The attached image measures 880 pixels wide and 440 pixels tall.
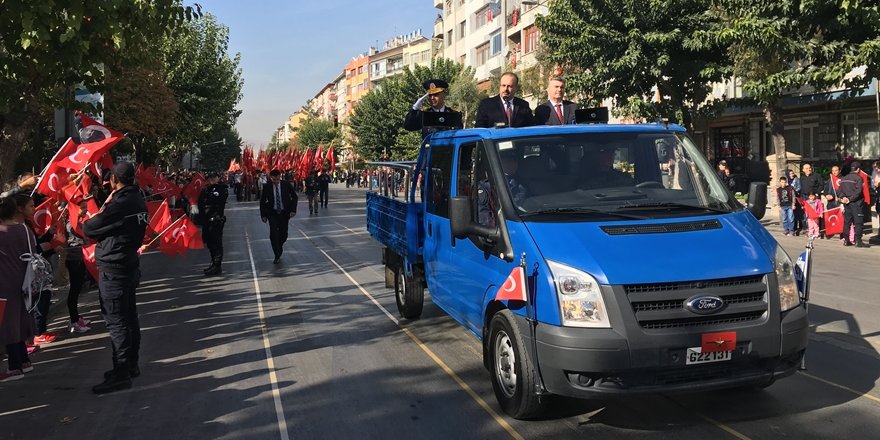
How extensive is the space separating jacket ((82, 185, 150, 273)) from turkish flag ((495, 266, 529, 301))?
3207mm

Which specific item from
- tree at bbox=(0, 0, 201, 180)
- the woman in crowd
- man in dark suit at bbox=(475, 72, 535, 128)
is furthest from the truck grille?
tree at bbox=(0, 0, 201, 180)

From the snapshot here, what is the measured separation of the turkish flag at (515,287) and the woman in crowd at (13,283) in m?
4.24

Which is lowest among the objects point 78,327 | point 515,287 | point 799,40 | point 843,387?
point 843,387

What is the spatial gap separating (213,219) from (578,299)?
997cm

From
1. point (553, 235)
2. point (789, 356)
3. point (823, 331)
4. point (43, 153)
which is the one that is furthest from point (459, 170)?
point (43, 153)

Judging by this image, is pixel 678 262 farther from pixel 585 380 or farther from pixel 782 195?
pixel 782 195

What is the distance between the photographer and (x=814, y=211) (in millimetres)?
15766

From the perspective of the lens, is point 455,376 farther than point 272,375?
No

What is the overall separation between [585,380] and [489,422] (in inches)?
33.8

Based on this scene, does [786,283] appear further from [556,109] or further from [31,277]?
[31,277]

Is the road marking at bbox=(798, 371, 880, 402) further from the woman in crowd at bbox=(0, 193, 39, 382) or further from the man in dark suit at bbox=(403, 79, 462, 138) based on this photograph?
the woman in crowd at bbox=(0, 193, 39, 382)

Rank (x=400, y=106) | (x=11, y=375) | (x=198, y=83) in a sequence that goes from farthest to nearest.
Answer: (x=400, y=106) < (x=198, y=83) < (x=11, y=375)

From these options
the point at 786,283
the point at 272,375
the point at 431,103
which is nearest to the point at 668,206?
the point at 786,283

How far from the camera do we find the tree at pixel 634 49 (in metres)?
18.9
